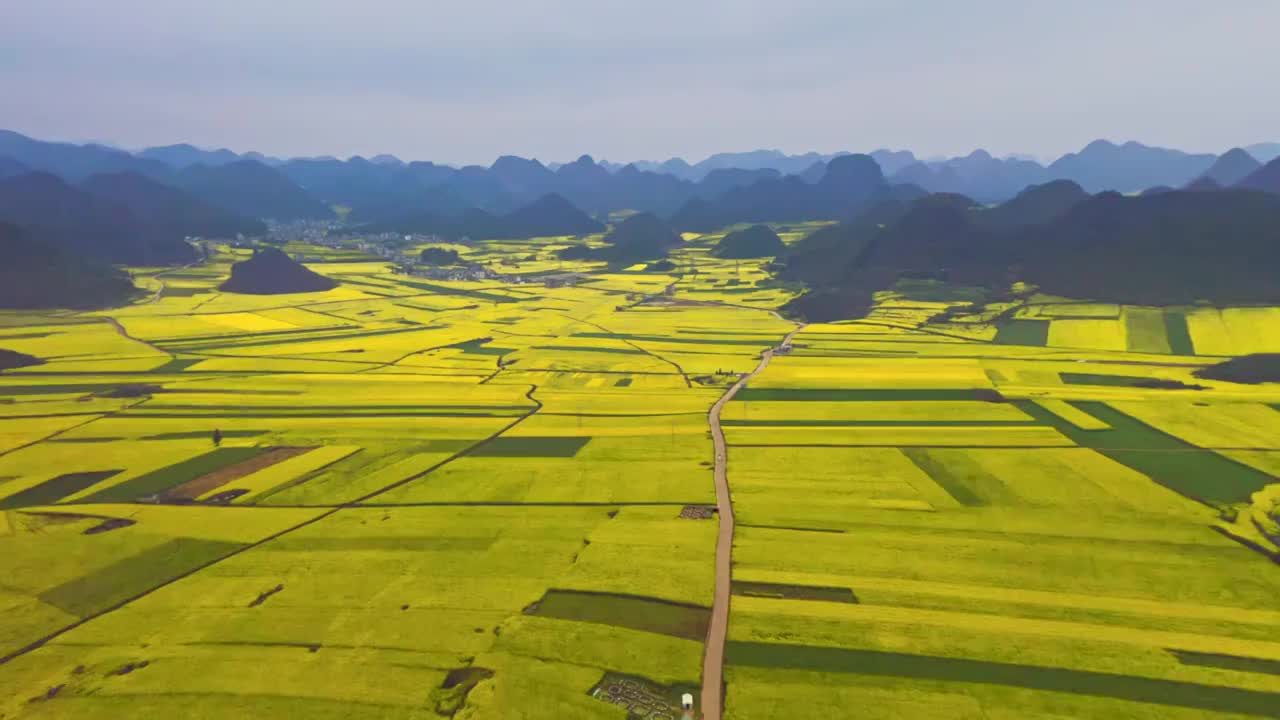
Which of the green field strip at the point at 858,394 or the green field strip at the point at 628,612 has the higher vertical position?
the green field strip at the point at 858,394

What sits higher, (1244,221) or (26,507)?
(1244,221)

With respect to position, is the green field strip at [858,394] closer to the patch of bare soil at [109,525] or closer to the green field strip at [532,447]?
the green field strip at [532,447]

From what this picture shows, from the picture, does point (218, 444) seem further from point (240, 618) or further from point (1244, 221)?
point (1244, 221)

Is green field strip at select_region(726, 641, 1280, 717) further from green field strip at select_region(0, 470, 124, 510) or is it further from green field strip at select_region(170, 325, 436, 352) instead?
green field strip at select_region(170, 325, 436, 352)

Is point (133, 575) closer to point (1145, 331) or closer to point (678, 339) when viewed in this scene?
point (678, 339)

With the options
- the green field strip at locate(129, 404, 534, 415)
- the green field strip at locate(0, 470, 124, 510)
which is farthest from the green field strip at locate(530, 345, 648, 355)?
the green field strip at locate(0, 470, 124, 510)

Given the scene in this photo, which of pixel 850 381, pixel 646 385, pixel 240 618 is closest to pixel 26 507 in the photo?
pixel 240 618

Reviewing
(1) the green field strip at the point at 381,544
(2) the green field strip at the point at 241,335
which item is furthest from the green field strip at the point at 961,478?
(2) the green field strip at the point at 241,335
